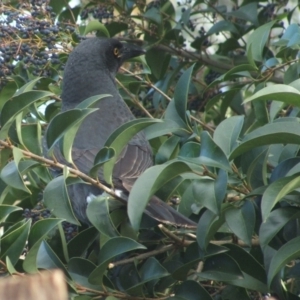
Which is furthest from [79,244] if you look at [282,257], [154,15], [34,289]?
[154,15]

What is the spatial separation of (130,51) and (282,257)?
2.25m

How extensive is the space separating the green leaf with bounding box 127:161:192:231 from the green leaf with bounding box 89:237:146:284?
0.11m

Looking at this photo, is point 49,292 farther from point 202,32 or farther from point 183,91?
point 202,32

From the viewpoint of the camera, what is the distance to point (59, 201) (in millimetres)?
2316

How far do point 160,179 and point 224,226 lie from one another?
1.47 feet

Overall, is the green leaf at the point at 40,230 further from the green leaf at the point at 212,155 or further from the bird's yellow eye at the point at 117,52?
the bird's yellow eye at the point at 117,52

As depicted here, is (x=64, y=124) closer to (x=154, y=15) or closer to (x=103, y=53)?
(x=154, y=15)

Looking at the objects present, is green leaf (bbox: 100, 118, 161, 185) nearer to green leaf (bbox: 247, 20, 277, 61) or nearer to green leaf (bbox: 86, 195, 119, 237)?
green leaf (bbox: 86, 195, 119, 237)

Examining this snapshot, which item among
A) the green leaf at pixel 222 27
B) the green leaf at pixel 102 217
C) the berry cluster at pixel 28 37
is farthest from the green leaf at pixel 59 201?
the green leaf at pixel 222 27

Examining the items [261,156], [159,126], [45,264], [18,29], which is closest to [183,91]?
[159,126]

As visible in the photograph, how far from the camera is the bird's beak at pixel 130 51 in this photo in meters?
4.08

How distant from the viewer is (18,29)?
11.1ft

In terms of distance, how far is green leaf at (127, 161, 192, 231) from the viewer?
2186mm

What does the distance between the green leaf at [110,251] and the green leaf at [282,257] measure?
0.43 metres
